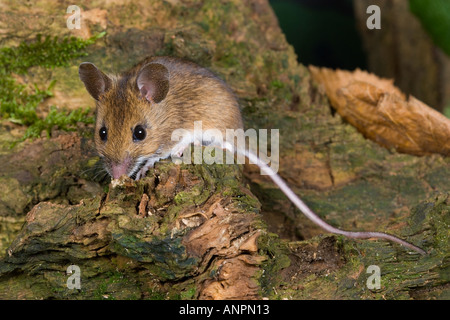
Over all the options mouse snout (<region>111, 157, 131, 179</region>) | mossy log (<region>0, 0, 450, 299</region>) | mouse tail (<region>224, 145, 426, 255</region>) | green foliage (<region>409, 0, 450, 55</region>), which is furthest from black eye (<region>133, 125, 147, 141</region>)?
green foliage (<region>409, 0, 450, 55</region>)

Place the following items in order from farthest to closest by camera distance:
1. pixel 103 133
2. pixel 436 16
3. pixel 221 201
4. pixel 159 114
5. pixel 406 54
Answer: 1. pixel 406 54
2. pixel 436 16
3. pixel 159 114
4. pixel 103 133
5. pixel 221 201

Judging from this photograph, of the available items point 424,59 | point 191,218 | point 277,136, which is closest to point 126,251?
point 191,218

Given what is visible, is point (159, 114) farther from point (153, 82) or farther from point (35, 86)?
point (35, 86)

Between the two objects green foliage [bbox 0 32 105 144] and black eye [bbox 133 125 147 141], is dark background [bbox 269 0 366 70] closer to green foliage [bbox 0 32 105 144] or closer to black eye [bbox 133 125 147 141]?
green foliage [bbox 0 32 105 144]

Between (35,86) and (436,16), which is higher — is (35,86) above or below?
below

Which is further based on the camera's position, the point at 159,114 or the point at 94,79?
the point at 159,114

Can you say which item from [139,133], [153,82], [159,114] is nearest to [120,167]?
[139,133]

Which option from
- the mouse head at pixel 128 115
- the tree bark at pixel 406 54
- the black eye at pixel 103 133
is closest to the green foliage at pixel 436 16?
the tree bark at pixel 406 54
